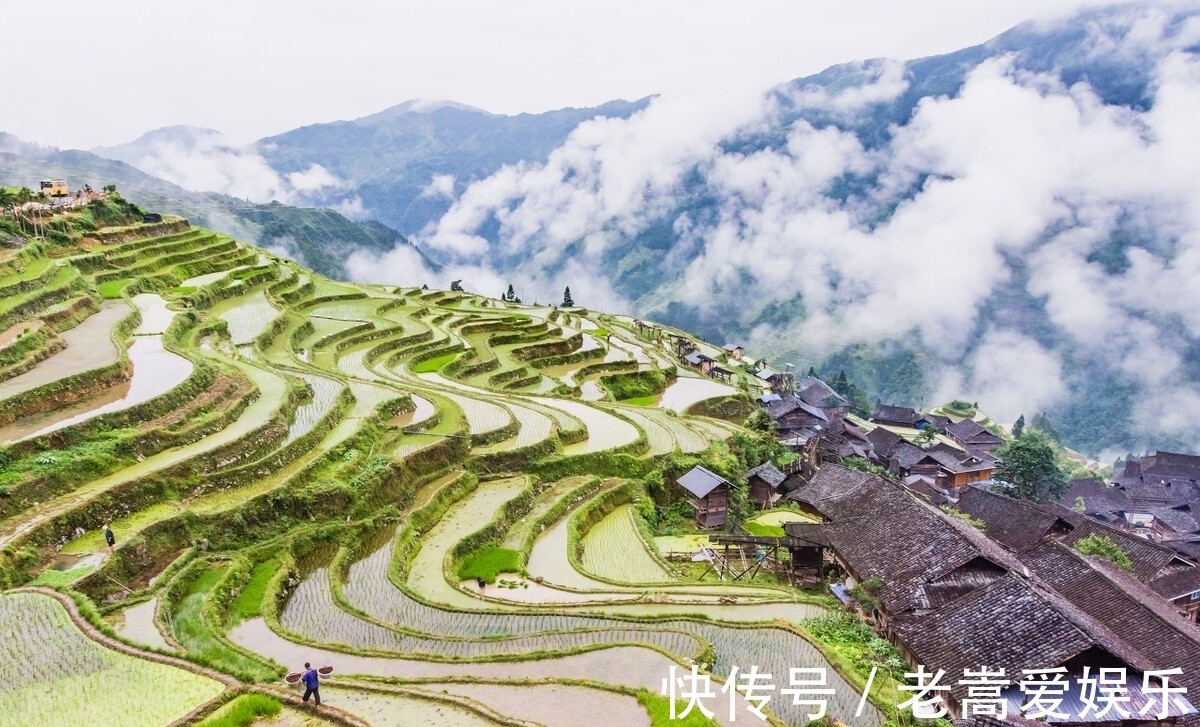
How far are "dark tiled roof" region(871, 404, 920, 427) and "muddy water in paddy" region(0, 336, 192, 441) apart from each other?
67691 mm

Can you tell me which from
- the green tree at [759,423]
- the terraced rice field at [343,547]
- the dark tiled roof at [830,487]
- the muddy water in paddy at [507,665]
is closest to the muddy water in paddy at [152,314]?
the terraced rice field at [343,547]

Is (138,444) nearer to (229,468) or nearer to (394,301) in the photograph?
(229,468)

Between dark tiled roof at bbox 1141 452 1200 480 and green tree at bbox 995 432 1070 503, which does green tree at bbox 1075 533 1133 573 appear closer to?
green tree at bbox 995 432 1070 503

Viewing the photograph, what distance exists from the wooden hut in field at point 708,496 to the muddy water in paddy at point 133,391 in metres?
17.3

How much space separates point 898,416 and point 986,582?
59733 millimetres

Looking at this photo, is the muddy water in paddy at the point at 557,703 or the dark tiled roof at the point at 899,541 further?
the dark tiled roof at the point at 899,541

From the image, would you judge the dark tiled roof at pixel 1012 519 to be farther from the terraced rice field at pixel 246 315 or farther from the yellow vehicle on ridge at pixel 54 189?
the yellow vehicle on ridge at pixel 54 189

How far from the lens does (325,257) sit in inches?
4712

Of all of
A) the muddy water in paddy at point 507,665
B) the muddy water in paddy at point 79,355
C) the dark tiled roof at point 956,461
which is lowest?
the dark tiled roof at point 956,461

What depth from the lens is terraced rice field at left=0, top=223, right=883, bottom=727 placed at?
444 inches

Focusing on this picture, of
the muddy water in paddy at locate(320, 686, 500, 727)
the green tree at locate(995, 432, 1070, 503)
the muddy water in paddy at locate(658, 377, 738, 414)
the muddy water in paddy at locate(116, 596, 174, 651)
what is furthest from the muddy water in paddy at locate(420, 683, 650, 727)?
the green tree at locate(995, 432, 1070, 503)

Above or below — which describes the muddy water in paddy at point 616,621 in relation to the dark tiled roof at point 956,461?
above

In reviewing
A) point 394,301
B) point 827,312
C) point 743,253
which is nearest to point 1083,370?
point 827,312

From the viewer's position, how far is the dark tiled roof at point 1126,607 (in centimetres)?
1889
